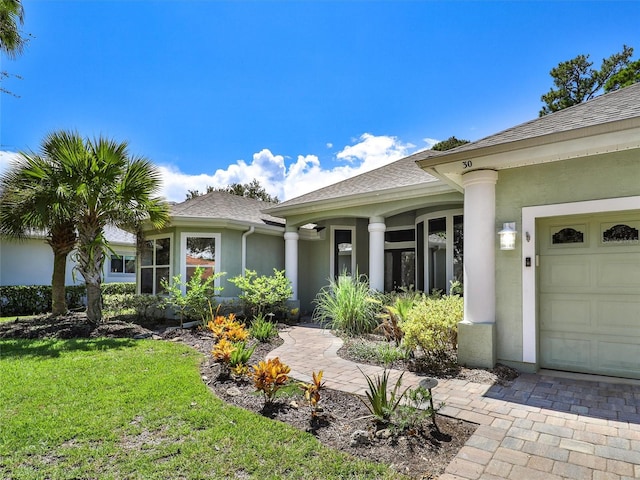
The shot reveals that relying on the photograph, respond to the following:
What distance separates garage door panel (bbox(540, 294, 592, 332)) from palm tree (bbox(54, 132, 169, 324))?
8.96 meters

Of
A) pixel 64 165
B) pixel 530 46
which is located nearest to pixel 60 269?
pixel 64 165

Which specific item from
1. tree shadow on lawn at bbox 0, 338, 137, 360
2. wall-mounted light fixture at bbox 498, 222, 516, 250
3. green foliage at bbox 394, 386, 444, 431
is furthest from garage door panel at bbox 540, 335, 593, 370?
tree shadow on lawn at bbox 0, 338, 137, 360

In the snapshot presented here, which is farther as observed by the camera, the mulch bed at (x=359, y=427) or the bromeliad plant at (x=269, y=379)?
the bromeliad plant at (x=269, y=379)

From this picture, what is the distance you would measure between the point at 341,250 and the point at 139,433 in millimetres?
10479

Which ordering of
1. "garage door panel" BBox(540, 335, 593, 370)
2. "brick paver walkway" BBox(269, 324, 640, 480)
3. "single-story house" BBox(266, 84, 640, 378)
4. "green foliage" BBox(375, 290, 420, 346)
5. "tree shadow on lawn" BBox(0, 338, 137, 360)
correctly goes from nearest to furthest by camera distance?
"brick paver walkway" BBox(269, 324, 640, 480) < "single-story house" BBox(266, 84, 640, 378) < "garage door panel" BBox(540, 335, 593, 370) < "tree shadow on lawn" BBox(0, 338, 137, 360) < "green foliage" BBox(375, 290, 420, 346)

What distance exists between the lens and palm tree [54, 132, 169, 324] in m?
8.63

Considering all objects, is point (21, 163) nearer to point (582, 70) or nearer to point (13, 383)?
point (13, 383)

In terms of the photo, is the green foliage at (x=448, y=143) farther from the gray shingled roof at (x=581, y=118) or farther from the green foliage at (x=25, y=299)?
the green foliage at (x=25, y=299)

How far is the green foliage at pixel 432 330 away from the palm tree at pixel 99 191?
721 cm

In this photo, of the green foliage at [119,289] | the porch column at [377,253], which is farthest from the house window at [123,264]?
the porch column at [377,253]

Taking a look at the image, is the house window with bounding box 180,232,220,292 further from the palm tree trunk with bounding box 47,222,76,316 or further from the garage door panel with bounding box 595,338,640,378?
the garage door panel with bounding box 595,338,640,378

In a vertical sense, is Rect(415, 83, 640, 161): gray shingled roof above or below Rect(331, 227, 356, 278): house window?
above

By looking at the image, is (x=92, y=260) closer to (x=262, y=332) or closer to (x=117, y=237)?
(x=262, y=332)

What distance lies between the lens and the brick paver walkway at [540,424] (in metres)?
2.94
